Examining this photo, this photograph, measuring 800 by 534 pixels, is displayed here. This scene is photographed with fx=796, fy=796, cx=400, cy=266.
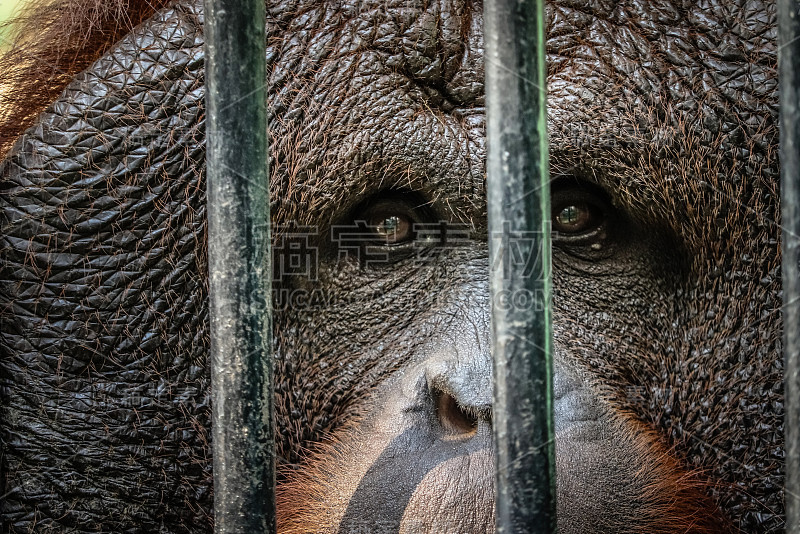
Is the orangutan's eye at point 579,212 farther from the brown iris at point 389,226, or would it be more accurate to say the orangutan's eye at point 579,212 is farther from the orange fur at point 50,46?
the orange fur at point 50,46

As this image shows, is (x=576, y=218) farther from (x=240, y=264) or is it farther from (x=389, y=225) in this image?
(x=240, y=264)

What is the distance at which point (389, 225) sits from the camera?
175 cm

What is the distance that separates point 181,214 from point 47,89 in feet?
1.45

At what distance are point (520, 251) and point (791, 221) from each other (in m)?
0.31

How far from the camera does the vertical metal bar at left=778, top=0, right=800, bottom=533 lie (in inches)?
35.2

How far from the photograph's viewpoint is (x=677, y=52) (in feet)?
5.38

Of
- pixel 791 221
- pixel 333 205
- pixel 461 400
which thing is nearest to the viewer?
pixel 791 221

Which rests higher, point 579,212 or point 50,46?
point 50,46

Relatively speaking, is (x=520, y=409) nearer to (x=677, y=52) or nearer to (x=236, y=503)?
(x=236, y=503)

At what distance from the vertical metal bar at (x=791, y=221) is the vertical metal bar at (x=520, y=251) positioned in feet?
0.89

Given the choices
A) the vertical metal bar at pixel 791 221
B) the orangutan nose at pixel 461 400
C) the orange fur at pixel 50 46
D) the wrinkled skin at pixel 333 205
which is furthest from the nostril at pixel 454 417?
the orange fur at pixel 50 46

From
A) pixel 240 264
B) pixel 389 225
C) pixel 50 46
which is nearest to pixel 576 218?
pixel 389 225

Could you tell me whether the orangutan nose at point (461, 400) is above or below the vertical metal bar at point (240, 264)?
below

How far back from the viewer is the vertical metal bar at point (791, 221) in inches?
35.2
